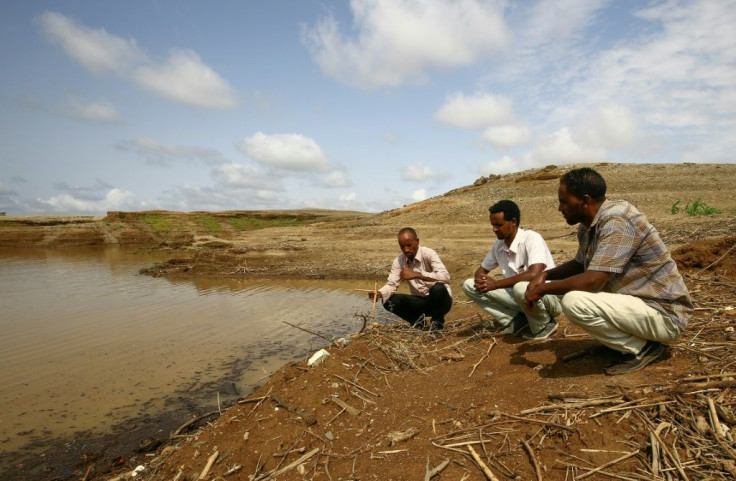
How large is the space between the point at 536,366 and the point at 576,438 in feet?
3.25

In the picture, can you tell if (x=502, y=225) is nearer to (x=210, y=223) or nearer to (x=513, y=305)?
(x=513, y=305)

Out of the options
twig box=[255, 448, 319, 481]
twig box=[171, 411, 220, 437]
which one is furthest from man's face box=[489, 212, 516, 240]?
twig box=[171, 411, 220, 437]

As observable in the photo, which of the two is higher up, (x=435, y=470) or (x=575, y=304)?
(x=575, y=304)

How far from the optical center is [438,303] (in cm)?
552

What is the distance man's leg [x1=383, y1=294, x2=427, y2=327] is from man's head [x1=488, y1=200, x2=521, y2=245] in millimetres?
1587

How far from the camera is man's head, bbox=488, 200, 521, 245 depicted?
14.4ft

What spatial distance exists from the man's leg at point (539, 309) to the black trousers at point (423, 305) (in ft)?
4.46

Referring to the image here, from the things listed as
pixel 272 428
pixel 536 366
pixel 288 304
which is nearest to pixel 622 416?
pixel 536 366

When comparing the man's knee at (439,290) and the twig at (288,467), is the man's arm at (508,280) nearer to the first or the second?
the man's knee at (439,290)

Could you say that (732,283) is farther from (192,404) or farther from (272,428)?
(192,404)

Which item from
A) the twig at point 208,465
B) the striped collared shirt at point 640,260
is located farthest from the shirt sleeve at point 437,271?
the twig at point 208,465

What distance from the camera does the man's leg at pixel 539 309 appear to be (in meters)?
4.02

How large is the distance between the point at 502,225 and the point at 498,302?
32.2 inches

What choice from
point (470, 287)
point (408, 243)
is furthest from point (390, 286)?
point (470, 287)
